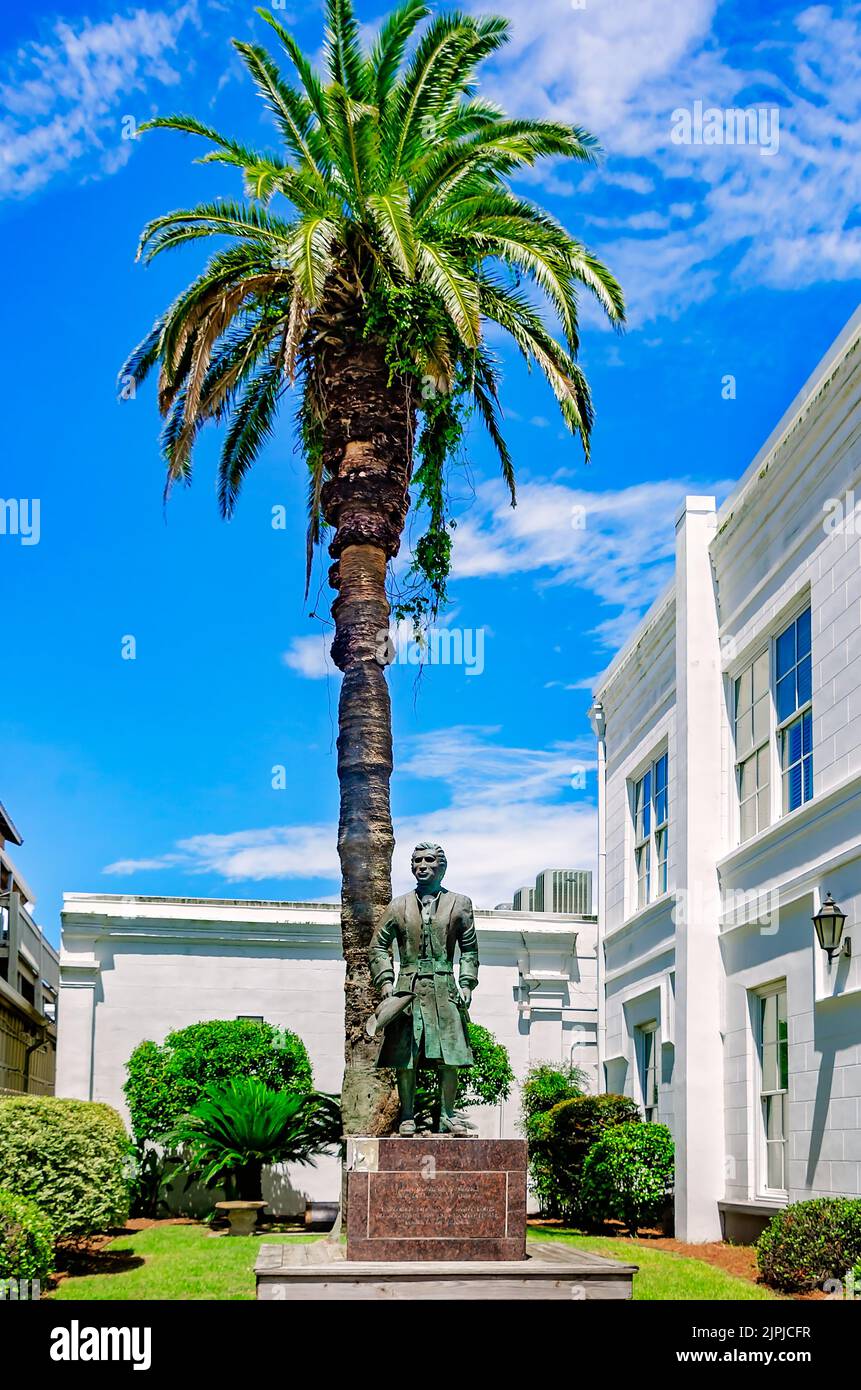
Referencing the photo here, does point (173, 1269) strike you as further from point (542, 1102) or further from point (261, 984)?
point (261, 984)

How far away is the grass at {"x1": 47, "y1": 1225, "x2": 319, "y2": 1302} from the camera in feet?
Answer: 38.9

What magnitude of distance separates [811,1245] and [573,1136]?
7748 millimetres

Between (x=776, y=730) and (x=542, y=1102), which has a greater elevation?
(x=776, y=730)

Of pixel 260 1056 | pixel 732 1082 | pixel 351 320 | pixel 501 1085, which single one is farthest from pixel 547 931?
pixel 351 320

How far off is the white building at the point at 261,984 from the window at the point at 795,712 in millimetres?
8838

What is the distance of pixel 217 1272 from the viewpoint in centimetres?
1316

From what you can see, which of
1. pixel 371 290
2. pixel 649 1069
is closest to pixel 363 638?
pixel 371 290

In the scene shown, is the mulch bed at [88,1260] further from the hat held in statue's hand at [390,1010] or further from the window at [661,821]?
the window at [661,821]

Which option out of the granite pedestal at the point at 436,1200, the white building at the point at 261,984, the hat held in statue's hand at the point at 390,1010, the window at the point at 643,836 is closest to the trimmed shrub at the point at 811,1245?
the granite pedestal at the point at 436,1200

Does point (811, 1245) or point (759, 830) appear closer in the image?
point (811, 1245)

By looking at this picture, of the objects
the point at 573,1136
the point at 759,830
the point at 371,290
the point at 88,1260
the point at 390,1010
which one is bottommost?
the point at 88,1260

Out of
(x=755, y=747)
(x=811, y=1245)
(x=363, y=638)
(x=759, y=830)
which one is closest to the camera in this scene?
(x=811, y=1245)

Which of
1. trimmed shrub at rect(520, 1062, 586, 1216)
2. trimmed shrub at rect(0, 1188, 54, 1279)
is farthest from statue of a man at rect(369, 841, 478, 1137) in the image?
trimmed shrub at rect(520, 1062, 586, 1216)
